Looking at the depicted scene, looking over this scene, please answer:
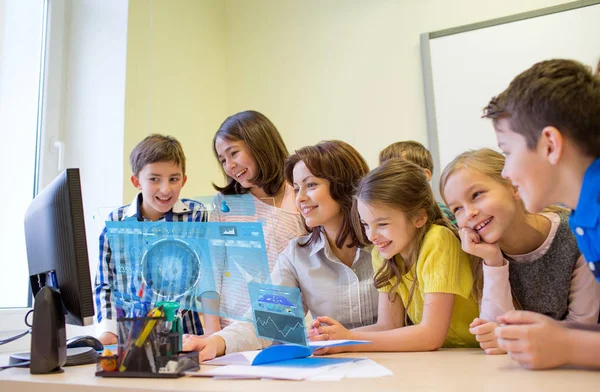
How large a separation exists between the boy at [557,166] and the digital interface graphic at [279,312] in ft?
1.03

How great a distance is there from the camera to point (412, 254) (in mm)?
1245

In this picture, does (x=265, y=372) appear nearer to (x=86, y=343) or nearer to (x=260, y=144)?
(x=86, y=343)

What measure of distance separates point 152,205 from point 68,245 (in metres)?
0.50

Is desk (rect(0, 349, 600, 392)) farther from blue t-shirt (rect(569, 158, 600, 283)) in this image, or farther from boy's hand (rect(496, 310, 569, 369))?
blue t-shirt (rect(569, 158, 600, 283))

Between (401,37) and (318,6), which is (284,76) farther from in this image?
(401,37)

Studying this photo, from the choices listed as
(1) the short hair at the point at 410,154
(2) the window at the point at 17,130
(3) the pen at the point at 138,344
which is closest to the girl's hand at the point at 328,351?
(3) the pen at the point at 138,344

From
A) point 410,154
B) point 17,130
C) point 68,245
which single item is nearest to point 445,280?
point 68,245

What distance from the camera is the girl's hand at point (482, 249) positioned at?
1079 mm

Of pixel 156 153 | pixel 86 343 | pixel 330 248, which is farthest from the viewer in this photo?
pixel 156 153

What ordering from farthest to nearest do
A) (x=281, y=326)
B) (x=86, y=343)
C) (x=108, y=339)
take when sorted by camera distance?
(x=108, y=339)
(x=86, y=343)
(x=281, y=326)

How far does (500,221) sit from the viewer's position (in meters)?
1.13

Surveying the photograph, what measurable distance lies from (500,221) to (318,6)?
1.89 m

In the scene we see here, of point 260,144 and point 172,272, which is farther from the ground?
point 260,144

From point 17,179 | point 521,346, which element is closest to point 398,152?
point 521,346
